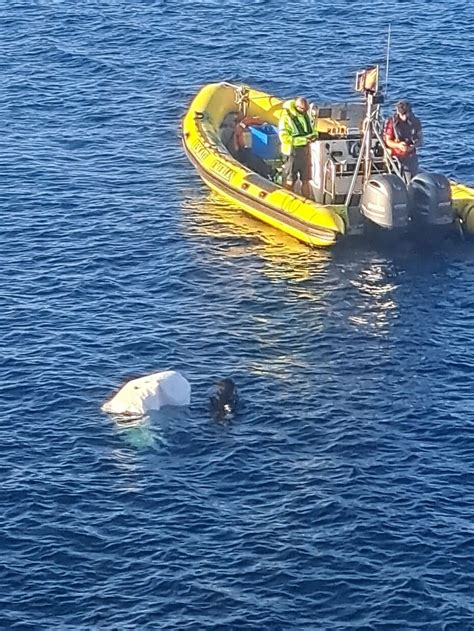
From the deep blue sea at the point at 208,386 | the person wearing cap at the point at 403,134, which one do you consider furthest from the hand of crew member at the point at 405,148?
the deep blue sea at the point at 208,386

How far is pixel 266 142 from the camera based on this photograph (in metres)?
44.6

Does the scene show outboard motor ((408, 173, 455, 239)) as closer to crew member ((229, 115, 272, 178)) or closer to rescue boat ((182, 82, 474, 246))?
rescue boat ((182, 82, 474, 246))

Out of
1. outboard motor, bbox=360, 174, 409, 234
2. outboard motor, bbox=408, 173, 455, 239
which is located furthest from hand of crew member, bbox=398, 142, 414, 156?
outboard motor, bbox=360, 174, 409, 234

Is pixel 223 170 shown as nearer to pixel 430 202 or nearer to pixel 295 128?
pixel 295 128

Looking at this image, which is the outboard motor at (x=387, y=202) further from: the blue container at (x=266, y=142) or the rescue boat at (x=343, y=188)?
the blue container at (x=266, y=142)

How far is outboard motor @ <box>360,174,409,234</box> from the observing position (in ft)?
127

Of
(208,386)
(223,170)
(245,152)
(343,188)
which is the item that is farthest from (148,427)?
(245,152)

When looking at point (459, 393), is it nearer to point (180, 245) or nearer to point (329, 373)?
point (329, 373)

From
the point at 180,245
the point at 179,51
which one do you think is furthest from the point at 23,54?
the point at 180,245

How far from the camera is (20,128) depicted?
4981 cm

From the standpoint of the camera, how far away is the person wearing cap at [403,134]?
40.2 metres

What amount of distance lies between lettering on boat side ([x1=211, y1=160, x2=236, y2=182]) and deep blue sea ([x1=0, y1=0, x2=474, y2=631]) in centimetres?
117

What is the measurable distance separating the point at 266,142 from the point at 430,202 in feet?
22.6

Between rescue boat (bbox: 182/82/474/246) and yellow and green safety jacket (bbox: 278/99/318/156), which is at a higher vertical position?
yellow and green safety jacket (bbox: 278/99/318/156)
